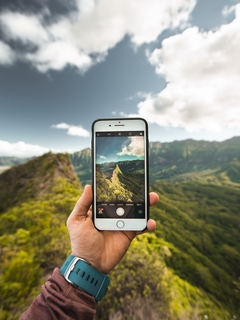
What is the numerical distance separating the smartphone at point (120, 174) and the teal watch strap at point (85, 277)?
455 millimetres

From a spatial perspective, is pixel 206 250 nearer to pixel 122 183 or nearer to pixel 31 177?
pixel 31 177

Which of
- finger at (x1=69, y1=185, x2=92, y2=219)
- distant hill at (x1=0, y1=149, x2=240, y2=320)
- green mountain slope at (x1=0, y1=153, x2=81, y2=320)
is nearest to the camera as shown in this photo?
finger at (x1=69, y1=185, x2=92, y2=219)

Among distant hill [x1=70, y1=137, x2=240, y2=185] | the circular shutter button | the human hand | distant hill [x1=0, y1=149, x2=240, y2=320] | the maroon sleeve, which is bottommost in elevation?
distant hill [x1=0, y1=149, x2=240, y2=320]

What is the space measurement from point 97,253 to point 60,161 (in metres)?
11.6

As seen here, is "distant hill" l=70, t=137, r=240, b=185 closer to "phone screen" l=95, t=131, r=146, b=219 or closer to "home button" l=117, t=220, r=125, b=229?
"phone screen" l=95, t=131, r=146, b=219

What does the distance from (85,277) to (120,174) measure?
1.07 meters

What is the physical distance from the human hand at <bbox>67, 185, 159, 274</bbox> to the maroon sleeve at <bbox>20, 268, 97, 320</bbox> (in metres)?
0.34

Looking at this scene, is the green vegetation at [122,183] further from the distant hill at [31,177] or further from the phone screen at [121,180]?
the distant hill at [31,177]

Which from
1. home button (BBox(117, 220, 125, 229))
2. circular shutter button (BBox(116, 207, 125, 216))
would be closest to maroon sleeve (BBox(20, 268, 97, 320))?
home button (BBox(117, 220, 125, 229))

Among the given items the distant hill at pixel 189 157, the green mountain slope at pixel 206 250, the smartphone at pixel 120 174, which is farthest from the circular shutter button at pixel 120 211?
the distant hill at pixel 189 157

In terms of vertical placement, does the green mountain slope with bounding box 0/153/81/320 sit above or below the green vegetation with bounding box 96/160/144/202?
below

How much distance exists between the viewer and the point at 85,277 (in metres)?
1.62

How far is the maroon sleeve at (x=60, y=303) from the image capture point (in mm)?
1334

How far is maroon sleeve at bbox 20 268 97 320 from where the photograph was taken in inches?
52.5
